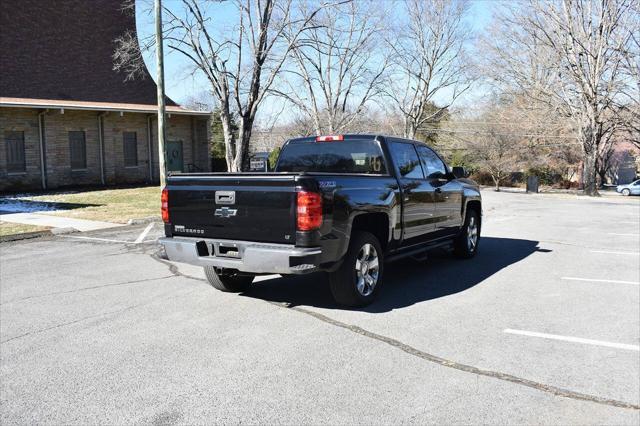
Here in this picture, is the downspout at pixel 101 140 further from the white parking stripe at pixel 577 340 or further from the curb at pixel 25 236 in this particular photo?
the white parking stripe at pixel 577 340

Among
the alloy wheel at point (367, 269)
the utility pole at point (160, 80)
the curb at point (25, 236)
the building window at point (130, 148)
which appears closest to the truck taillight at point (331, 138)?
the alloy wheel at point (367, 269)

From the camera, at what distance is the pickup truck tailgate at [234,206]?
550cm

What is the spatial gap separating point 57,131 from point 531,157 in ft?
120

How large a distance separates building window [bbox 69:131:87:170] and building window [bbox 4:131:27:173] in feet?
7.25

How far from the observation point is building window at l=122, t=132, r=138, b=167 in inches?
1107

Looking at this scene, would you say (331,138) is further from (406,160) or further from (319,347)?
(319,347)

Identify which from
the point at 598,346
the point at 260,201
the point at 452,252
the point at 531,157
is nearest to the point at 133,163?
the point at 452,252

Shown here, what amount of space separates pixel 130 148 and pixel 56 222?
49.2 feet

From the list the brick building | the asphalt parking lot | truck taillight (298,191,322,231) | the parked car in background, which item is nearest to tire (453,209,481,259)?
the asphalt parking lot

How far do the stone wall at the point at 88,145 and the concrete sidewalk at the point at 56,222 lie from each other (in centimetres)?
929

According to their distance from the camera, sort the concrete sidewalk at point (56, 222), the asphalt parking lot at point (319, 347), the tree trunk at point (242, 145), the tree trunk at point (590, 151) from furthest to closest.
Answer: the tree trunk at point (590, 151), the tree trunk at point (242, 145), the concrete sidewalk at point (56, 222), the asphalt parking lot at point (319, 347)

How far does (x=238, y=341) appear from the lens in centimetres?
510

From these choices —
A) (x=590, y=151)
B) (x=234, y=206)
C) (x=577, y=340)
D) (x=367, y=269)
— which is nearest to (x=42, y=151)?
(x=234, y=206)

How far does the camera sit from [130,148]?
2841 cm
